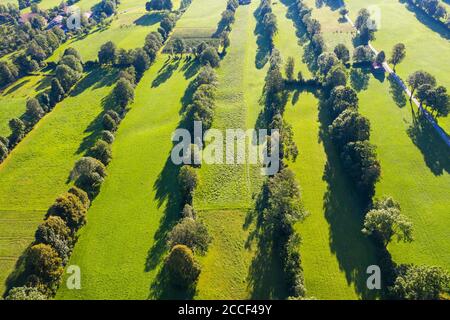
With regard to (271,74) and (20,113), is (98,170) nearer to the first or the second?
(20,113)

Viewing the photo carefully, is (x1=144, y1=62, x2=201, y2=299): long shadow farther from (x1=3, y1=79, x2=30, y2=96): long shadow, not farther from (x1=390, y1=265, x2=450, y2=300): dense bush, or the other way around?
(x1=3, y1=79, x2=30, y2=96): long shadow

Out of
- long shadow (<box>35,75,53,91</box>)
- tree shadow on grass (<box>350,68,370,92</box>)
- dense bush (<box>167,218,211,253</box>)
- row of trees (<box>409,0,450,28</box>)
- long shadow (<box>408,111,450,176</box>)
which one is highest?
row of trees (<box>409,0,450,28</box>)

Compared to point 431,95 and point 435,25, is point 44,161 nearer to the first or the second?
point 431,95

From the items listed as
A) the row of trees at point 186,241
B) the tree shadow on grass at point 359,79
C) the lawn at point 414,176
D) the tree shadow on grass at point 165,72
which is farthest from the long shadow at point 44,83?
the lawn at point 414,176

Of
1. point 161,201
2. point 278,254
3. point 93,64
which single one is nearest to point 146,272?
point 161,201

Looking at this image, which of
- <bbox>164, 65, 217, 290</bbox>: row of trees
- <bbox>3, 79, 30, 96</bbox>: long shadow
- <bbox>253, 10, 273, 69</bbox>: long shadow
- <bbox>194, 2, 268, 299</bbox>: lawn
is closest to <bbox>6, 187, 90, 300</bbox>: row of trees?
<bbox>164, 65, 217, 290</bbox>: row of trees

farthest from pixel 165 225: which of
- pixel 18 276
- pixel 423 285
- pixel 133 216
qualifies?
pixel 423 285

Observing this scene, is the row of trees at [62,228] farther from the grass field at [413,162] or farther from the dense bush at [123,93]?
the grass field at [413,162]
